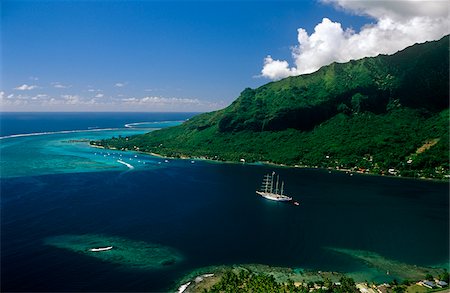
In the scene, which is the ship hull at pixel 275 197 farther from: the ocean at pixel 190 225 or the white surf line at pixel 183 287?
the white surf line at pixel 183 287

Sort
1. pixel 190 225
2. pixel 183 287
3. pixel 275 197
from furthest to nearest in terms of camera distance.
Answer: pixel 275 197 < pixel 190 225 < pixel 183 287

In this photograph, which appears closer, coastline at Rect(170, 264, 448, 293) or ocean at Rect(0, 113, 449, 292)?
coastline at Rect(170, 264, 448, 293)

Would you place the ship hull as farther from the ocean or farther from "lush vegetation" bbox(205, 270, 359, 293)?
"lush vegetation" bbox(205, 270, 359, 293)

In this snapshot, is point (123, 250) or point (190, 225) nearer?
point (123, 250)

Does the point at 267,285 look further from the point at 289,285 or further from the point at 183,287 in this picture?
the point at 183,287

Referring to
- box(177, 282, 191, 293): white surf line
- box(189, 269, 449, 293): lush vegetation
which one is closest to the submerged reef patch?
box(177, 282, 191, 293): white surf line

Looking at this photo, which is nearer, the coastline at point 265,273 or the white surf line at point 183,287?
the white surf line at point 183,287

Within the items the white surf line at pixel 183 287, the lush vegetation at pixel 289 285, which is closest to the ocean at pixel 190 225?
the white surf line at pixel 183 287

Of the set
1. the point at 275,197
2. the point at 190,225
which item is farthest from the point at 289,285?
the point at 275,197
